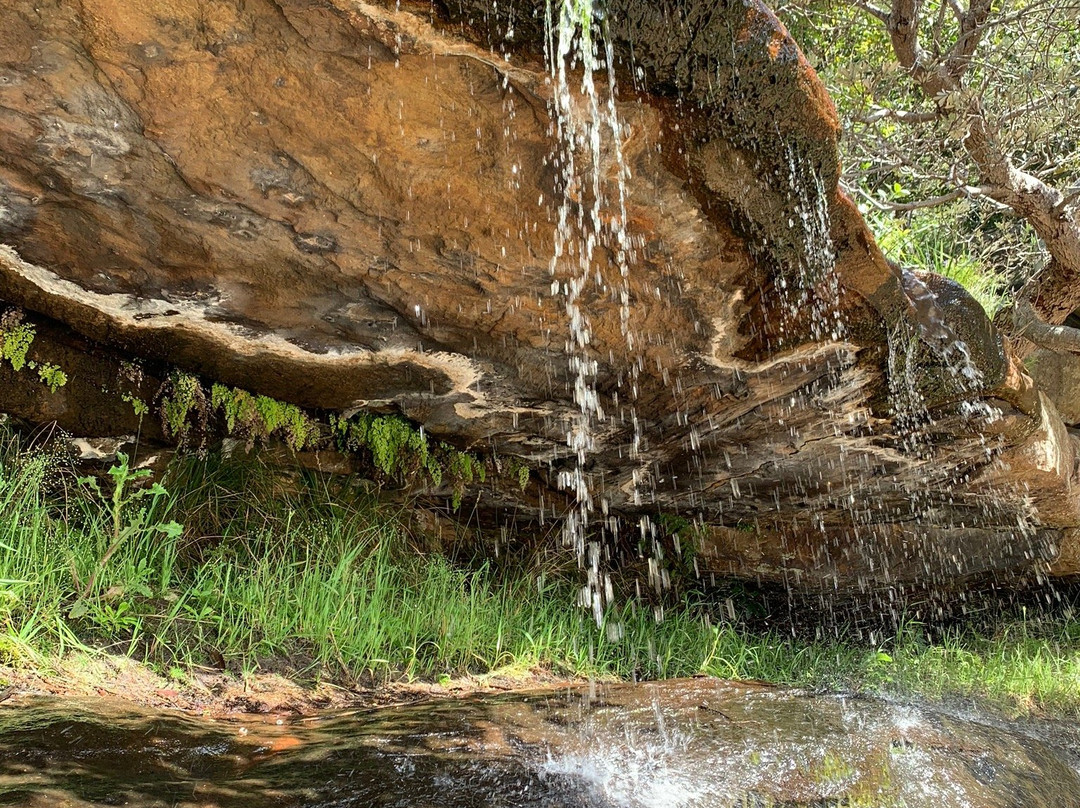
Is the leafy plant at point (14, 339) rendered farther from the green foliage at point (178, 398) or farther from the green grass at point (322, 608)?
the green foliage at point (178, 398)

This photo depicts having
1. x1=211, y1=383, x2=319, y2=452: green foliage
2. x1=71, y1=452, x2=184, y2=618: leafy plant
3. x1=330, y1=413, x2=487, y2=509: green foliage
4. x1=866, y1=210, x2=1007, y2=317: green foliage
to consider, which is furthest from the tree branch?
x1=71, y1=452, x2=184, y2=618: leafy plant

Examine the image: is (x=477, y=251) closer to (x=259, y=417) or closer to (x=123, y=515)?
(x=259, y=417)

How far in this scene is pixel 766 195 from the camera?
286 cm

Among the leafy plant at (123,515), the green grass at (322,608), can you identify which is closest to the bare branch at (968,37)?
the green grass at (322,608)

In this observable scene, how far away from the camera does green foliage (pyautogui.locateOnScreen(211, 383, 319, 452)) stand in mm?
4117

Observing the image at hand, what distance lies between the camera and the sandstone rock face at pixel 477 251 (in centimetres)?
235

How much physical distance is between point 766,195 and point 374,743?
2338 mm

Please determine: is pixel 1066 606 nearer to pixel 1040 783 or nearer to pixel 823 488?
pixel 823 488

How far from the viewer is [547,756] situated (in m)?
2.41

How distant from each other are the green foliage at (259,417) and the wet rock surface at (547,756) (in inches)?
74.9

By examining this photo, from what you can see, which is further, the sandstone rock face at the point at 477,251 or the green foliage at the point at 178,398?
the green foliage at the point at 178,398

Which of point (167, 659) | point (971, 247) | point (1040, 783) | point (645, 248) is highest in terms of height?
point (971, 247)

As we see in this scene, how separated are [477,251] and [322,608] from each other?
2.01 meters

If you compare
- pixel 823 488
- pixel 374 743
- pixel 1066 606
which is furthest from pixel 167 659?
pixel 1066 606
